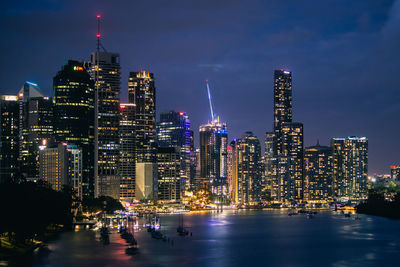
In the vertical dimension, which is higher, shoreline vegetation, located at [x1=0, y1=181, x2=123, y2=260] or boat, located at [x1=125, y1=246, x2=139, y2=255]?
shoreline vegetation, located at [x1=0, y1=181, x2=123, y2=260]

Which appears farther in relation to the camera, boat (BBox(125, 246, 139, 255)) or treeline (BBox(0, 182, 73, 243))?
boat (BBox(125, 246, 139, 255))

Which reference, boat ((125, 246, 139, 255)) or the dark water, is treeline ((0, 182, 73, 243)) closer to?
the dark water

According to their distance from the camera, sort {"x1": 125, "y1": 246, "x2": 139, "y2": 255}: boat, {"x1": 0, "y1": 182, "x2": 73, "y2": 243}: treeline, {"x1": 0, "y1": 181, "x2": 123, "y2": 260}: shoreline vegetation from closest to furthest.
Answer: {"x1": 0, "y1": 181, "x2": 123, "y2": 260}: shoreline vegetation < {"x1": 0, "y1": 182, "x2": 73, "y2": 243}: treeline < {"x1": 125, "y1": 246, "x2": 139, "y2": 255}: boat

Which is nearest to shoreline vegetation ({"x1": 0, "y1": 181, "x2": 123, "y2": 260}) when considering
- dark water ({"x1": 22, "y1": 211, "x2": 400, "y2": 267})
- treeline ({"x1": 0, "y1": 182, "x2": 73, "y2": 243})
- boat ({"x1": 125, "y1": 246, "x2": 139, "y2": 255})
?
treeline ({"x1": 0, "y1": 182, "x2": 73, "y2": 243})

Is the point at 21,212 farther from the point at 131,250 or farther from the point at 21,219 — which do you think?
the point at 131,250

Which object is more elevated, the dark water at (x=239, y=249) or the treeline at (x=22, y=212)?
the treeline at (x=22, y=212)

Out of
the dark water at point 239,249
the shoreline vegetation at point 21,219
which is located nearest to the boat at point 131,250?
the dark water at point 239,249

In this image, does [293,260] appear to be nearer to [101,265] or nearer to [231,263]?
[231,263]

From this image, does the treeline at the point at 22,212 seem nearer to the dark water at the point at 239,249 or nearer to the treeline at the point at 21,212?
the treeline at the point at 21,212
